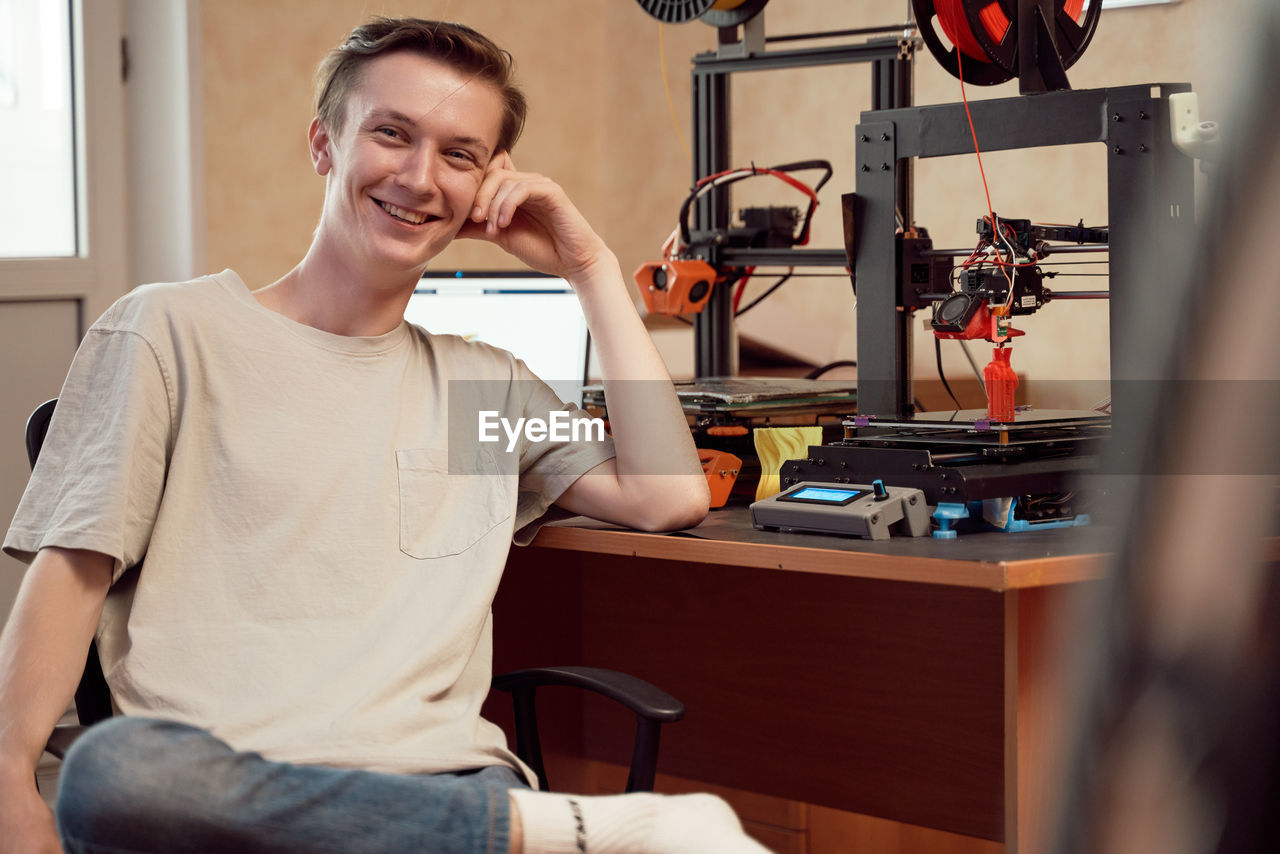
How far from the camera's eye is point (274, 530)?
1.27 m

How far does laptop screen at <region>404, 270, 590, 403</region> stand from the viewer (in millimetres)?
2219

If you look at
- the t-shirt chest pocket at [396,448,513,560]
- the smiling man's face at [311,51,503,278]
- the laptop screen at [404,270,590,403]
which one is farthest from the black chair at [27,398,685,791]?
the laptop screen at [404,270,590,403]

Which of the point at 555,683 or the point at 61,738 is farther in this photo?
the point at 555,683

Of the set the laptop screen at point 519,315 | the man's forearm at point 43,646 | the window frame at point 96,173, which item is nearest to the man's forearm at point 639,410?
the man's forearm at point 43,646

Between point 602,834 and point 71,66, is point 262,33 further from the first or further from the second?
point 602,834

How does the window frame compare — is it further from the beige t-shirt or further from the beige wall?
the beige t-shirt

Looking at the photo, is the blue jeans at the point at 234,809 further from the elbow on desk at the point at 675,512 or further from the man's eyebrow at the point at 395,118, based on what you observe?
the man's eyebrow at the point at 395,118

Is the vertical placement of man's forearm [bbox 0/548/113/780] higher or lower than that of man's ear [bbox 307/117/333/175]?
lower

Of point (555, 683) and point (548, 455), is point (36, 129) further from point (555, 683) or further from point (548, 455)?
point (555, 683)

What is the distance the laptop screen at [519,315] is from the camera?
2219 mm

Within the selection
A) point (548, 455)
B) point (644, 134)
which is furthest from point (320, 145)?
point (644, 134)

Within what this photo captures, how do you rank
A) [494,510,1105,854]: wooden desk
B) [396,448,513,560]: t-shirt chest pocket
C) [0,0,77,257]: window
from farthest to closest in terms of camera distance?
[0,0,77,257]: window < [494,510,1105,854]: wooden desk < [396,448,513,560]: t-shirt chest pocket

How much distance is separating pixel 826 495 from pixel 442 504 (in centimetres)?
40

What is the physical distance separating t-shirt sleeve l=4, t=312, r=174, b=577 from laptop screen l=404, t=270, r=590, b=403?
948 mm
